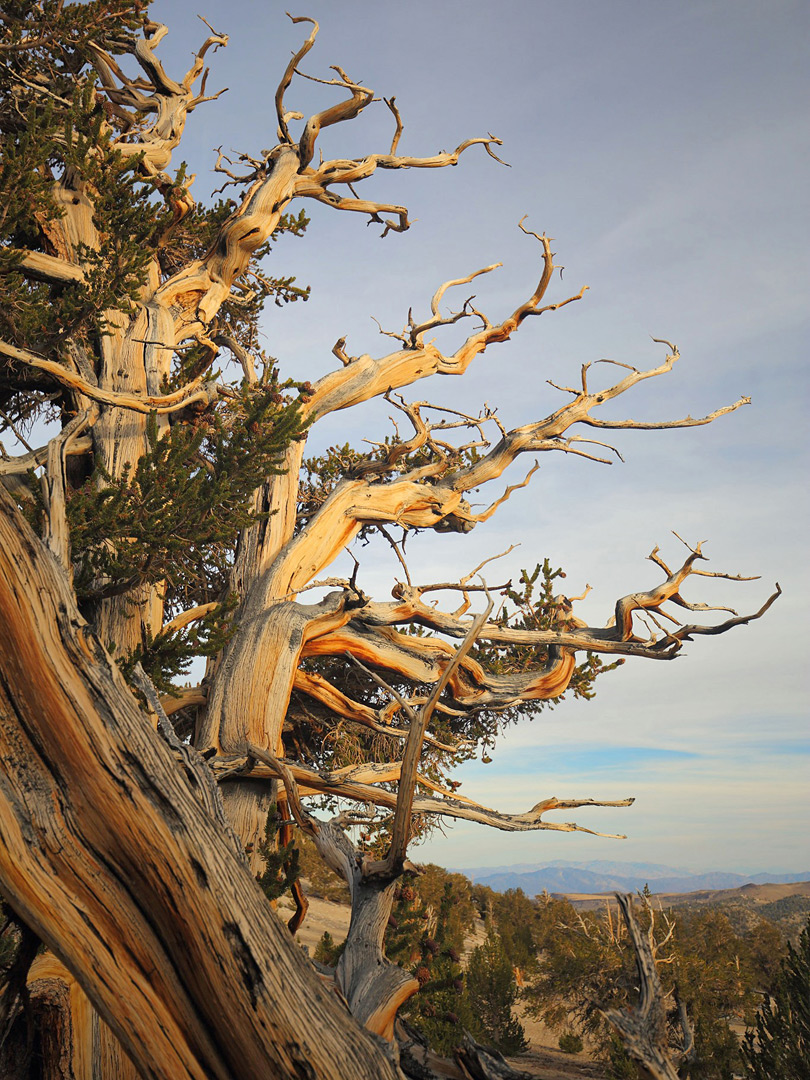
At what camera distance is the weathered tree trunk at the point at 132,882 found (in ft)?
7.43

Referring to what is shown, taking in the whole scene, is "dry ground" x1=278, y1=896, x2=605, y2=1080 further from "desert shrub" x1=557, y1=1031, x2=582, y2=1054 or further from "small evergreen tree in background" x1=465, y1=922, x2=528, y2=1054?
"small evergreen tree in background" x1=465, y1=922, x2=528, y2=1054

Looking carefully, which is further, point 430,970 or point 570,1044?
point 570,1044

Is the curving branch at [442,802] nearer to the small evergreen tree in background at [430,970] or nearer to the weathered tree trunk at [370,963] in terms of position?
the small evergreen tree in background at [430,970]

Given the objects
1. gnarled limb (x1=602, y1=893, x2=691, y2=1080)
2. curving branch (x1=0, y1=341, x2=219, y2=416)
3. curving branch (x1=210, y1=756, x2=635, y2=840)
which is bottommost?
gnarled limb (x1=602, y1=893, x2=691, y2=1080)

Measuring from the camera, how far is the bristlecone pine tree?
94.3 inches

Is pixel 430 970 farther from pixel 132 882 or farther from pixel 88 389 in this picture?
pixel 88 389

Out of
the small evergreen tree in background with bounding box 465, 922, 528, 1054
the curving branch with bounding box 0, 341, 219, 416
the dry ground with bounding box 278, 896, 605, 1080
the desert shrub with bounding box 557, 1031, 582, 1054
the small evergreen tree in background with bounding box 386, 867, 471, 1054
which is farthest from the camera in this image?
the desert shrub with bounding box 557, 1031, 582, 1054

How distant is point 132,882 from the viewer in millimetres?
2508

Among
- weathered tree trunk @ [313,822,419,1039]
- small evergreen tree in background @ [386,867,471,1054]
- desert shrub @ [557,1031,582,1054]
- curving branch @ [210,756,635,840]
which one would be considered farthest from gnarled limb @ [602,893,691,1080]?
desert shrub @ [557,1031,582,1054]

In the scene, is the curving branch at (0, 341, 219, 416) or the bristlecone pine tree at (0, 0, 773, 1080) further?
the curving branch at (0, 341, 219, 416)

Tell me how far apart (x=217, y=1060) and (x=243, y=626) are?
5851mm

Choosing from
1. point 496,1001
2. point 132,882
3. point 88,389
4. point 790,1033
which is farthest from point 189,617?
point 496,1001

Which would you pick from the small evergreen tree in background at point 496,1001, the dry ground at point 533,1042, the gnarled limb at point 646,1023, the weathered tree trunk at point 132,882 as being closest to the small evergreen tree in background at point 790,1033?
the dry ground at point 533,1042

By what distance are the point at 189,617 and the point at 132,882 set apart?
5125 mm
